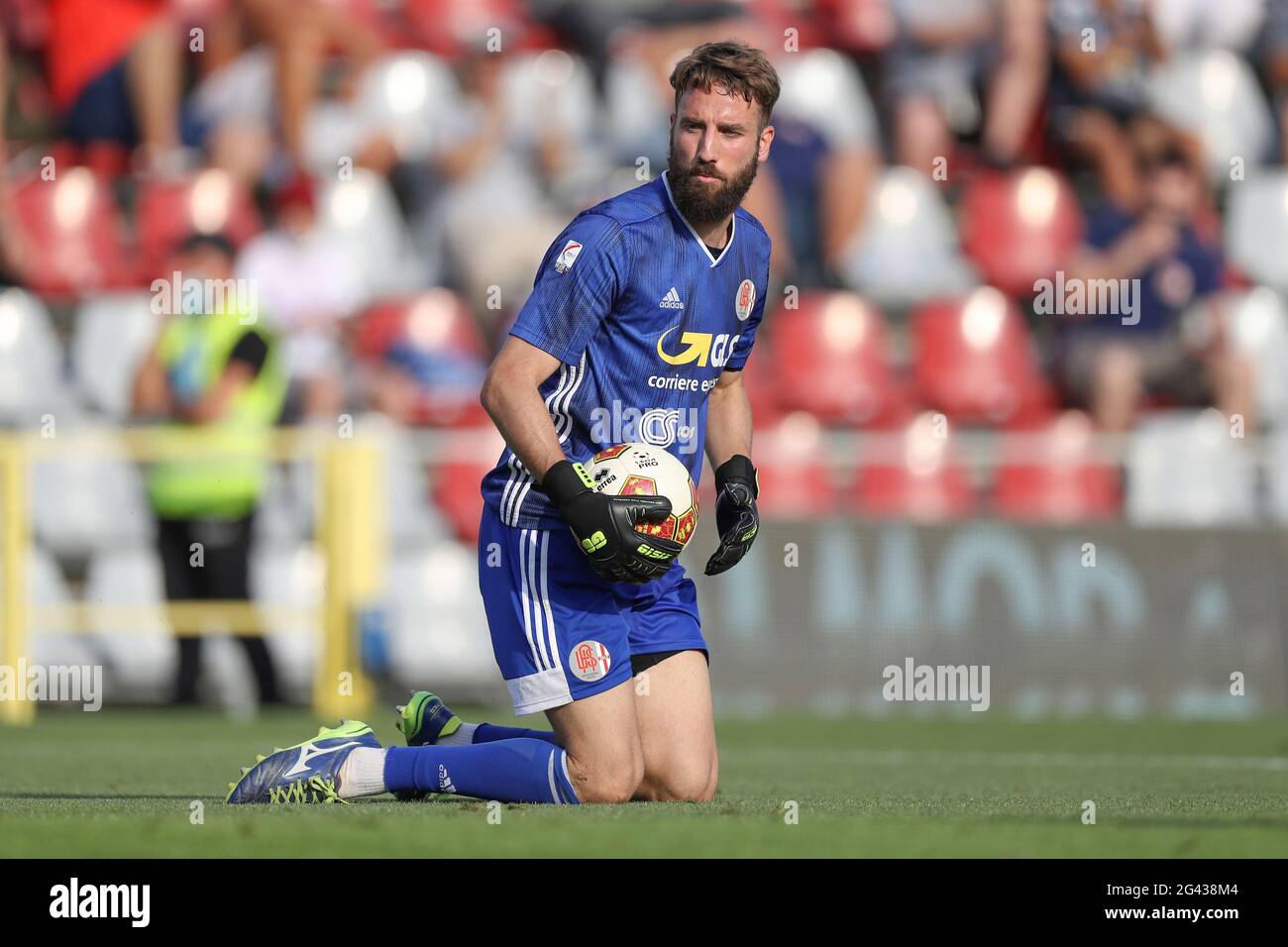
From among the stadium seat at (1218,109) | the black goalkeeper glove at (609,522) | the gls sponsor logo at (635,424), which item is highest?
the stadium seat at (1218,109)

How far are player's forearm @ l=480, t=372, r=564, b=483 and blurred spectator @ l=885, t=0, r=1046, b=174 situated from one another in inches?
380

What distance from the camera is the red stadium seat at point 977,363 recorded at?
14.0 m

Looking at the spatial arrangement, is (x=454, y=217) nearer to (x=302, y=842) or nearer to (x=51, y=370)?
(x=51, y=370)

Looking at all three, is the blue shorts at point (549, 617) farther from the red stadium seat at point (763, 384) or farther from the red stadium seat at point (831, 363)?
the red stadium seat at point (831, 363)

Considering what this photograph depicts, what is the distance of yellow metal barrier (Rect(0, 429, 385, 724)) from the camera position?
11797 millimetres

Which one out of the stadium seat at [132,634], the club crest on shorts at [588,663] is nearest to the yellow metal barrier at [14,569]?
Answer: the stadium seat at [132,634]

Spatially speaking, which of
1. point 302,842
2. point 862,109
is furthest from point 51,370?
point 302,842

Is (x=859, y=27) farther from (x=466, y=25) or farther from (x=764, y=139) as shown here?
(x=764, y=139)

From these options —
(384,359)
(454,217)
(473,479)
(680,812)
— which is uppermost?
(454,217)

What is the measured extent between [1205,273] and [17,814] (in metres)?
10.3

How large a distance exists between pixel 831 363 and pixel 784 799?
754cm

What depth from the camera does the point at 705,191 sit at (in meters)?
6.20

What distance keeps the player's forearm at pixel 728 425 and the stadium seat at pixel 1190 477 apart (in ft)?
19.0

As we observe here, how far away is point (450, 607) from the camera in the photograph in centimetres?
1218
